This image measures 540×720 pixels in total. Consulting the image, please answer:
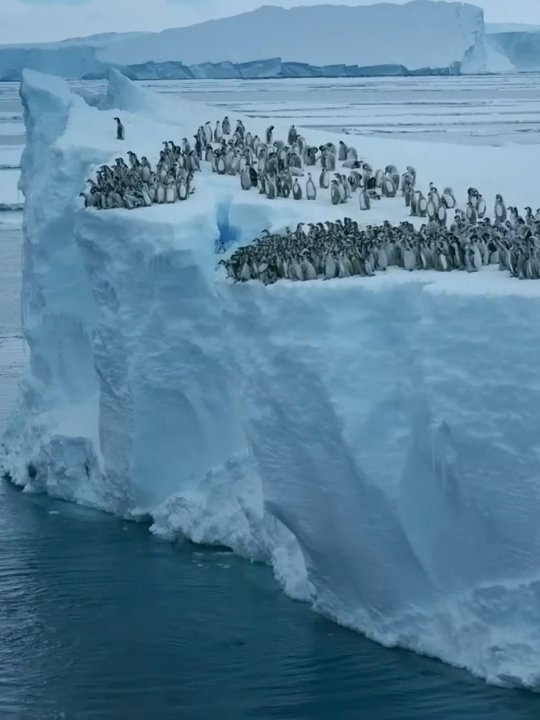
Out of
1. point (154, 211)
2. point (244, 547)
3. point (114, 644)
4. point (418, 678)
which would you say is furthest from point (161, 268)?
point (418, 678)

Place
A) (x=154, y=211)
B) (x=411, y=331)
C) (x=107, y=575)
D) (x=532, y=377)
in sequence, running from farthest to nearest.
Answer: (x=154, y=211)
(x=107, y=575)
(x=411, y=331)
(x=532, y=377)

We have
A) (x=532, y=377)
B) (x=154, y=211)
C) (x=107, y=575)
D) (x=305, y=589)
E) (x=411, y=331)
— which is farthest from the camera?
(x=154, y=211)

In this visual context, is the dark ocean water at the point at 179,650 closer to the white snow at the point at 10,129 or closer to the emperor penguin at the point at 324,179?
the emperor penguin at the point at 324,179

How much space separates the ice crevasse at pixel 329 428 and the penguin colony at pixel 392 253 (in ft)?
0.80

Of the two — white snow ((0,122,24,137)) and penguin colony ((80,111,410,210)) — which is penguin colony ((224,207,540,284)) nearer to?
penguin colony ((80,111,410,210))

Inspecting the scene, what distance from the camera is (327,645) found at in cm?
1198

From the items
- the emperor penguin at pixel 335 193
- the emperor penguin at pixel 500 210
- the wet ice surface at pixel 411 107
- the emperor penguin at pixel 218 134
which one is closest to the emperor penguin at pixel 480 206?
the emperor penguin at pixel 500 210

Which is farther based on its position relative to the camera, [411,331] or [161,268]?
[161,268]

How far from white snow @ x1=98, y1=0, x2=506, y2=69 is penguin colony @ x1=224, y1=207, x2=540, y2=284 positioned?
73.7m

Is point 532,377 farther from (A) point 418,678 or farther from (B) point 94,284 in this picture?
(B) point 94,284

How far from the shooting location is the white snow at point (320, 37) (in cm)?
8519

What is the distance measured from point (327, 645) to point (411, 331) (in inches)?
116

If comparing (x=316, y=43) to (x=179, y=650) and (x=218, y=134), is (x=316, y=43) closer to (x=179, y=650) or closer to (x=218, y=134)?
(x=218, y=134)

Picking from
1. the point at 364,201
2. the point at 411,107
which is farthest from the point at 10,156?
the point at 364,201
